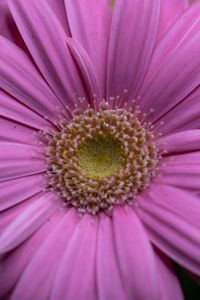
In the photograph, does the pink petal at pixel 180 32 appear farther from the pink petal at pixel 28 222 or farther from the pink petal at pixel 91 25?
the pink petal at pixel 28 222

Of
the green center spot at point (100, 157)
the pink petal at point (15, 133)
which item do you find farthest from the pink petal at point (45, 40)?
the green center spot at point (100, 157)

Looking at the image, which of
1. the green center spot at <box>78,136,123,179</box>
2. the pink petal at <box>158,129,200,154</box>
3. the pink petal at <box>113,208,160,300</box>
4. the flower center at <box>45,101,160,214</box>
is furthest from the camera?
the green center spot at <box>78,136,123,179</box>

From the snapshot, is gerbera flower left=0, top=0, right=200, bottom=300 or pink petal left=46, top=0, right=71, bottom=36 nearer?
gerbera flower left=0, top=0, right=200, bottom=300

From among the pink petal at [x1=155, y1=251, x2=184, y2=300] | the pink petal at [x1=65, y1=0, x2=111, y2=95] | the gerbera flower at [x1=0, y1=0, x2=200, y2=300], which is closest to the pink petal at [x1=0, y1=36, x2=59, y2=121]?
the gerbera flower at [x1=0, y1=0, x2=200, y2=300]

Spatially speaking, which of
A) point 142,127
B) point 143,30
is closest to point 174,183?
point 142,127

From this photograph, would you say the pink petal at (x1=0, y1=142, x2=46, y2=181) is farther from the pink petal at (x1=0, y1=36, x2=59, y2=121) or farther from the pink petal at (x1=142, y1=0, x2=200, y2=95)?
the pink petal at (x1=142, y1=0, x2=200, y2=95)

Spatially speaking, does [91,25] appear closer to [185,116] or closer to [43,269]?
[185,116]
